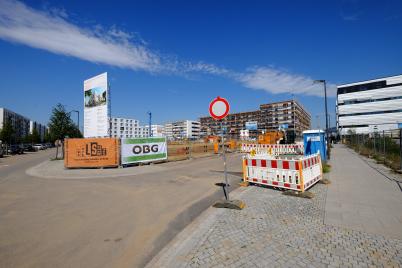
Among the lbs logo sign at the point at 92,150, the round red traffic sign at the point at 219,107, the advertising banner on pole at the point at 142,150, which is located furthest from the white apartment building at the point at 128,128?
the round red traffic sign at the point at 219,107

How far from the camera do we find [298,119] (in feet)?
394

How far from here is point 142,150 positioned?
53.9 ft

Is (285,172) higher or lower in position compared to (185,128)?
lower

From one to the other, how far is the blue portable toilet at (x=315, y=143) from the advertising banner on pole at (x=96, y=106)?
57.4 feet

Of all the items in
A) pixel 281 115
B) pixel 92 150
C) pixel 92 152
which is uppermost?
pixel 281 115

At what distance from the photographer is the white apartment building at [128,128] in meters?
119

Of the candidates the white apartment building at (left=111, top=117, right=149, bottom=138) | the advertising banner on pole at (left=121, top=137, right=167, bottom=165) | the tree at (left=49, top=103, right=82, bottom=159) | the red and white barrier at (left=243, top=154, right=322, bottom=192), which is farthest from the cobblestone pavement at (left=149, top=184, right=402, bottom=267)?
the white apartment building at (left=111, top=117, right=149, bottom=138)

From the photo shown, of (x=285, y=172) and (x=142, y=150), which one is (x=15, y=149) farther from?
(x=285, y=172)

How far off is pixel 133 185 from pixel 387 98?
288 feet

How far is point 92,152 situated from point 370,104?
284 feet

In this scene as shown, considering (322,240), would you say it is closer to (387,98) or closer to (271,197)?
(271,197)

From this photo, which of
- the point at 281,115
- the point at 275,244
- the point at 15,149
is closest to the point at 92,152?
the point at 275,244

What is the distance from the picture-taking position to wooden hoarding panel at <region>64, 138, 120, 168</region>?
15.1 m

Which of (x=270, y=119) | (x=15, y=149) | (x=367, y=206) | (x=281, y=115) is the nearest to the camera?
(x=367, y=206)
